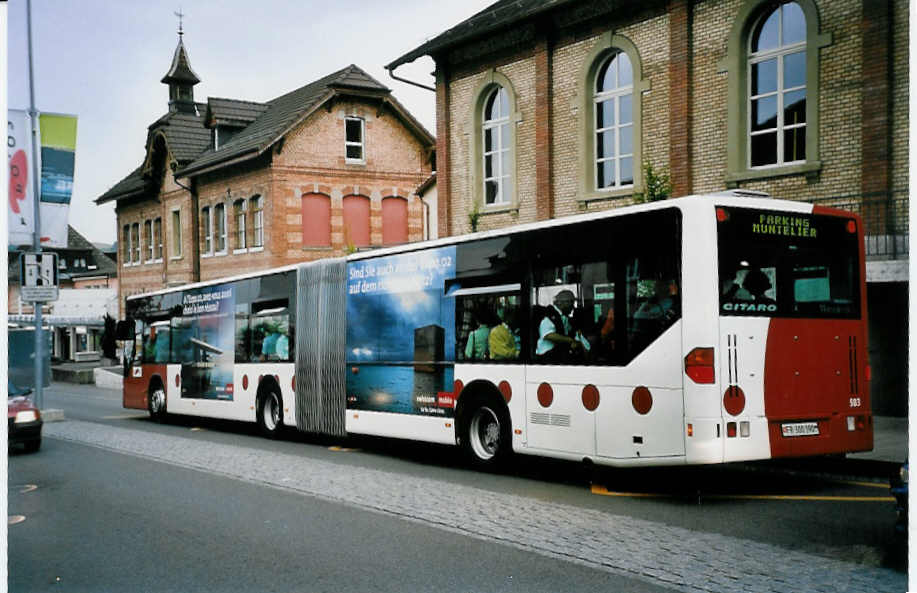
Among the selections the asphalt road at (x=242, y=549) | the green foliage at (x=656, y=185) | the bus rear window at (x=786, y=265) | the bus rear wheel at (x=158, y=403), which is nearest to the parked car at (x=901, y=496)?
the asphalt road at (x=242, y=549)

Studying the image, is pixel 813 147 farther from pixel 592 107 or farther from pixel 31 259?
pixel 31 259

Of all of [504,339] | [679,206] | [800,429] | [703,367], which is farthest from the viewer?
[504,339]

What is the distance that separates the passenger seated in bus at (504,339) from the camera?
36.8 ft

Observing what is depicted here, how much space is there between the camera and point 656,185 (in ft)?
58.4

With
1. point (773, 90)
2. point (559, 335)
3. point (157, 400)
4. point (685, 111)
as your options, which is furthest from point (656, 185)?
point (157, 400)

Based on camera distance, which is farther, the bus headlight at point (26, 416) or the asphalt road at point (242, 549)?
the bus headlight at point (26, 416)

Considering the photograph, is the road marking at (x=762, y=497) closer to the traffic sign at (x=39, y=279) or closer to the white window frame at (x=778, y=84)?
the white window frame at (x=778, y=84)

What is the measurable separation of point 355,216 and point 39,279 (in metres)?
16.4

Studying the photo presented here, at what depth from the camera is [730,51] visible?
53.9 ft

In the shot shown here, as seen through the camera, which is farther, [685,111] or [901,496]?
[685,111]

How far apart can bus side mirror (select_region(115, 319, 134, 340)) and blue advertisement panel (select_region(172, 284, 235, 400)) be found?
209 centimetres

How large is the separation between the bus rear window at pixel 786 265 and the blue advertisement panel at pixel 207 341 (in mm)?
10918

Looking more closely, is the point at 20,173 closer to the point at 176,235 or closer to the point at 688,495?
the point at 688,495

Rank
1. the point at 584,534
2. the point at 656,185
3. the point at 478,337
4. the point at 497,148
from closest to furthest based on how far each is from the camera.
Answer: the point at 584,534 → the point at 478,337 → the point at 656,185 → the point at 497,148
